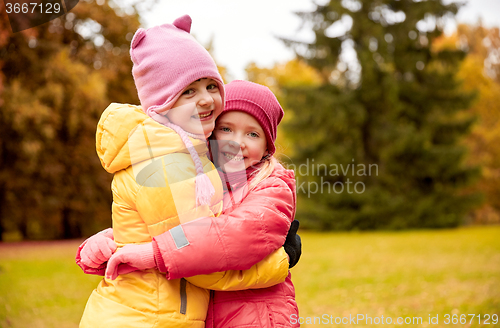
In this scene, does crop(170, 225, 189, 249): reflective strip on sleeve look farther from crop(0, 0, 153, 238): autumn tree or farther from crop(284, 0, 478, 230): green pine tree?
crop(284, 0, 478, 230): green pine tree

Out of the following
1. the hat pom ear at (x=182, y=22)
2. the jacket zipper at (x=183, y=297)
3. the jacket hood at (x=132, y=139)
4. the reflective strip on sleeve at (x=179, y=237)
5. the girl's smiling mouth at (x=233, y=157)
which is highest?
the hat pom ear at (x=182, y=22)

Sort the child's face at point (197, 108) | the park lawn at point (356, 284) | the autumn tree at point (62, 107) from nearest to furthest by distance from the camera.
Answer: the child's face at point (197, 108) → the park lawn at point (356, 284) → the autumn tree at point (62, 107)

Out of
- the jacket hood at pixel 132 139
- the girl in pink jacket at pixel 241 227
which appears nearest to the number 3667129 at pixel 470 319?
the girl in pink jacket at pixel 241 227

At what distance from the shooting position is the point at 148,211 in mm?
1714

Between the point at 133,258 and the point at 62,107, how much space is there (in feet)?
48.1

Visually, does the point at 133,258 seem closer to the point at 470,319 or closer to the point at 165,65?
the point at 165,65

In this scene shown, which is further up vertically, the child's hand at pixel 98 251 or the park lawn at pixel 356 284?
the child's hand at pixel 98 251

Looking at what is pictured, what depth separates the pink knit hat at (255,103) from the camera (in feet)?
7.06

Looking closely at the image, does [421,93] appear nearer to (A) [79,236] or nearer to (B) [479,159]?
(B) [479,159]

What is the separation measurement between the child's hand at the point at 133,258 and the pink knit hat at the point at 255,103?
0.80 metres

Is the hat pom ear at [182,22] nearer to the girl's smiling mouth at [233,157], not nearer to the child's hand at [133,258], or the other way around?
the girl's smiling mouth at [233,157]

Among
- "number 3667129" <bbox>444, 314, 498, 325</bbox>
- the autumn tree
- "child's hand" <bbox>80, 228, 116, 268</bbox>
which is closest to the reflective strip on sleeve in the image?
"child's hand" <bbox>80, 228, 116, 268</bbox>

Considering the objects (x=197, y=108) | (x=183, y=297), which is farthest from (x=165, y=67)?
(x=183, y=297)

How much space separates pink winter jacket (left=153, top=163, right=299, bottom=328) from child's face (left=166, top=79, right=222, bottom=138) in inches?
14.1
